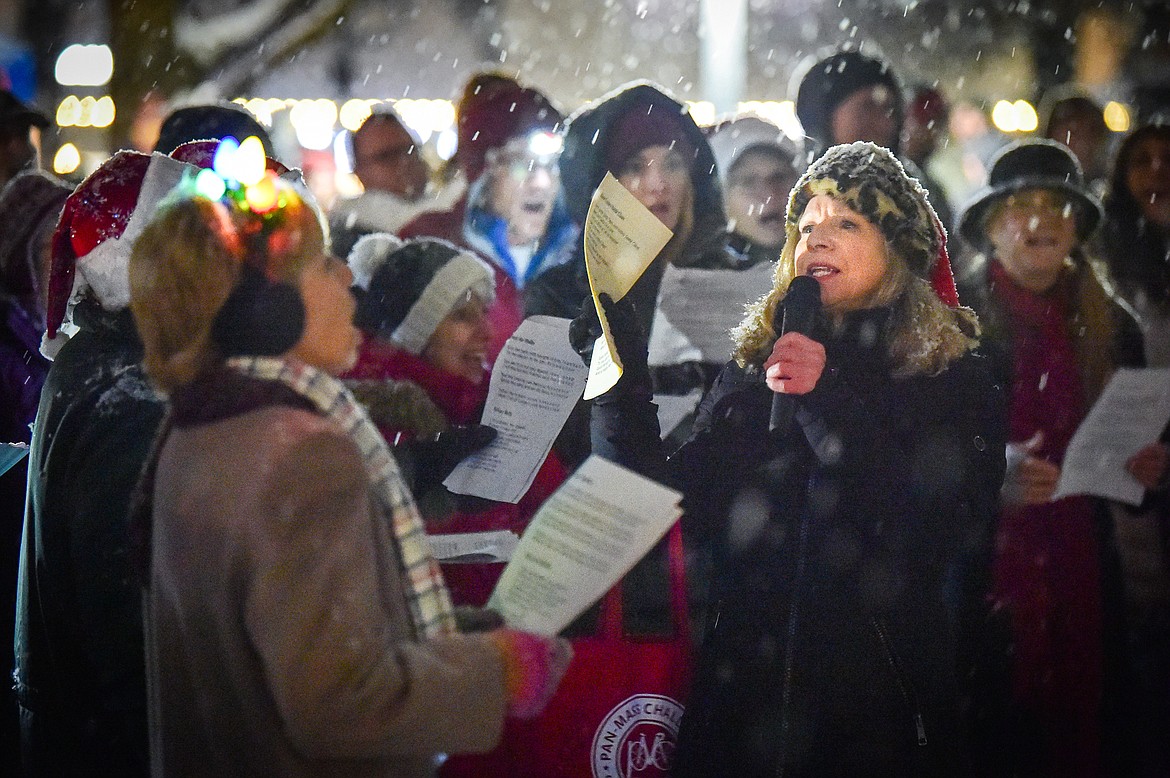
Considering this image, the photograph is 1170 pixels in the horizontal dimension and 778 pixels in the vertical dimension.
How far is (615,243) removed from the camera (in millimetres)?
2418

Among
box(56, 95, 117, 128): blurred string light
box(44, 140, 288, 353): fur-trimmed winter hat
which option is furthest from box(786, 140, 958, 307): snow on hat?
box(56, 95, 117, 128): blurred string light

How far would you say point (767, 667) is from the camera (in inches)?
93.4

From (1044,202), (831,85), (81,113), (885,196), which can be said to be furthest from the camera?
(81,113)

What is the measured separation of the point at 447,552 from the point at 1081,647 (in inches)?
78.6

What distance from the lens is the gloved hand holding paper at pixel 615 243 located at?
93.6 inches

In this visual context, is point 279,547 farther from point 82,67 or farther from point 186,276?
point 82,67

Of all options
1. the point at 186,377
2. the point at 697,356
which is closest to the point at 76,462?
the point at 186,377

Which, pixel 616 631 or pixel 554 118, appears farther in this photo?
pixel 554 118

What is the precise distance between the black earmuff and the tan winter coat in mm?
125

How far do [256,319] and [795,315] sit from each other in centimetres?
109

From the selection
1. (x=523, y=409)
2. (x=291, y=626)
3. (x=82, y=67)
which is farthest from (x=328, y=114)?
(x=291, y=626)

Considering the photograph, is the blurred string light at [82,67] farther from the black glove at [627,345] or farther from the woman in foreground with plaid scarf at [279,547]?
the woman in foreground with plaid scarf at [279,547]

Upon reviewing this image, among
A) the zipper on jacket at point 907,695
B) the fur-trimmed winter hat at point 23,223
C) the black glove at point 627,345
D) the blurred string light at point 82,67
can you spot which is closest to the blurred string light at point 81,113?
the blurred string light at point 82,67

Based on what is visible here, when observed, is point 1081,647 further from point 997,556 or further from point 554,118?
point 554,118
